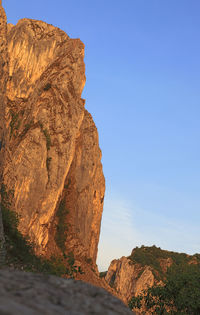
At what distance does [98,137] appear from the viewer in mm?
88812

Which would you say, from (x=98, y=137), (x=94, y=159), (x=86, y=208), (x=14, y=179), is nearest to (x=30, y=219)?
(x=14, y=179)

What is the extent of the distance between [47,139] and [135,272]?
6256 centimetres

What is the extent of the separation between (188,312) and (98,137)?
71197 millimetres

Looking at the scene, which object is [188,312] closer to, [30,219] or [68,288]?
[68,288]

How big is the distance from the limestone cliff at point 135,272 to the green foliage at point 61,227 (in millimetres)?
35970

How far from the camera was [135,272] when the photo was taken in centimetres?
10325

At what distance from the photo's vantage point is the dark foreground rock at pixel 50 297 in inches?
150

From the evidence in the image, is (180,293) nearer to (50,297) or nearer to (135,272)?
(50,297)

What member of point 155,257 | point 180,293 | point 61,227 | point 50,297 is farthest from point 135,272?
point 50,297

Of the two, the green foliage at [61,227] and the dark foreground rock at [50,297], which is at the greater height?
the green foliage at [61,227]

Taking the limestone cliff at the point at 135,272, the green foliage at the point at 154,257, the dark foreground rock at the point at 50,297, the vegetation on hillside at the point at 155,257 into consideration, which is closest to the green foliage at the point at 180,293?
the dark foreground rock at the point at 50,297

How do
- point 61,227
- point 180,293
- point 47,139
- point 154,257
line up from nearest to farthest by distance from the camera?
point 180,293
point 47,139
point 61,227
point 154,257

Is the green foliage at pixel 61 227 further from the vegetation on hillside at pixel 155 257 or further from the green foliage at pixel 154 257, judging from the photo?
the green foliage at pixel 154 257

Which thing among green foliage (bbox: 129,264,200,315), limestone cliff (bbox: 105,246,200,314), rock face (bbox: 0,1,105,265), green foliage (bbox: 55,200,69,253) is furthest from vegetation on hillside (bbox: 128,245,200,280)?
green foliage (bbox: 129,264,200,315)
